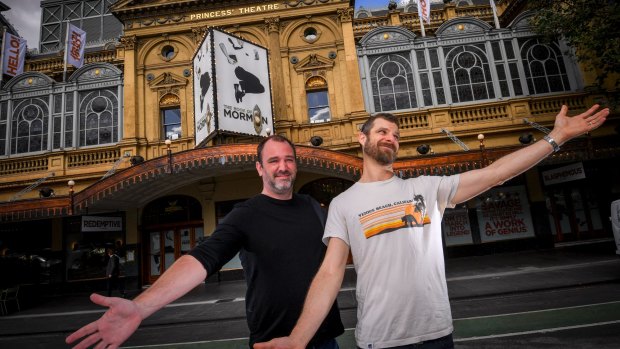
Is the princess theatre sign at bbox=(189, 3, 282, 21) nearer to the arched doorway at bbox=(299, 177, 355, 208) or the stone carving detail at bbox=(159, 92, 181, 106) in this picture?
the stone carving detail at bbox=(159, 92, 181, 106)

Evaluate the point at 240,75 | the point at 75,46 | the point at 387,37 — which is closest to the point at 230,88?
the point at 240,75

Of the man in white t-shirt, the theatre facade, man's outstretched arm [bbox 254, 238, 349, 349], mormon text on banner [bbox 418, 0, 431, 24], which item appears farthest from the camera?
mormon text on banner [bbox 418, 0, 431, 24]

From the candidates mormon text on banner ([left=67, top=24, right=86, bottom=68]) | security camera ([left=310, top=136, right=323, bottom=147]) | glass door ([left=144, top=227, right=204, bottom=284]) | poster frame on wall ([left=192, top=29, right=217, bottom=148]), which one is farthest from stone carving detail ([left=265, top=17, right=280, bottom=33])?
glass door ([left=144, top=227, right=204, bottom=284])

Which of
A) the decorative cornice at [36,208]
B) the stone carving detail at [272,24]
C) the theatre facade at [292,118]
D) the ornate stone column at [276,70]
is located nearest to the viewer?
the decorative cornice at [36,208]

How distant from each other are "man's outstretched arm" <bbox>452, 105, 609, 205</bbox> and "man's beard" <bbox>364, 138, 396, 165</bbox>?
0.44m

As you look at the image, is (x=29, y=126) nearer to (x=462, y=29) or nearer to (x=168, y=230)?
(x=168, y=230)

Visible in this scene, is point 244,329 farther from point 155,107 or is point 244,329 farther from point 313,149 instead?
point 155,107

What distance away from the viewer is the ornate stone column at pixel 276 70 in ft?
52.9

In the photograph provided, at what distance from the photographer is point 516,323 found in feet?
19.6

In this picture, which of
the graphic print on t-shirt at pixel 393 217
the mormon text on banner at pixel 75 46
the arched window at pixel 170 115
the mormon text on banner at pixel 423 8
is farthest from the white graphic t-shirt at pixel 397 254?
the mormon text on banner at pixel 75 46

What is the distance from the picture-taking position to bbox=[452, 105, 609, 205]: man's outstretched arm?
2.08m

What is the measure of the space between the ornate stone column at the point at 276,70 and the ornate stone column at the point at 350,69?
2.80m

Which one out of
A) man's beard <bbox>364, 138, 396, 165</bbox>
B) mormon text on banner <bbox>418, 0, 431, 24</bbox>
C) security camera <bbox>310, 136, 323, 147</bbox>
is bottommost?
man's beard <bbox>364, 138, 396, 165</bbox>

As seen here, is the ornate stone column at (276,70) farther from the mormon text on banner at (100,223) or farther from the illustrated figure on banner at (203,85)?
the mormon text on banner at (100,223)
